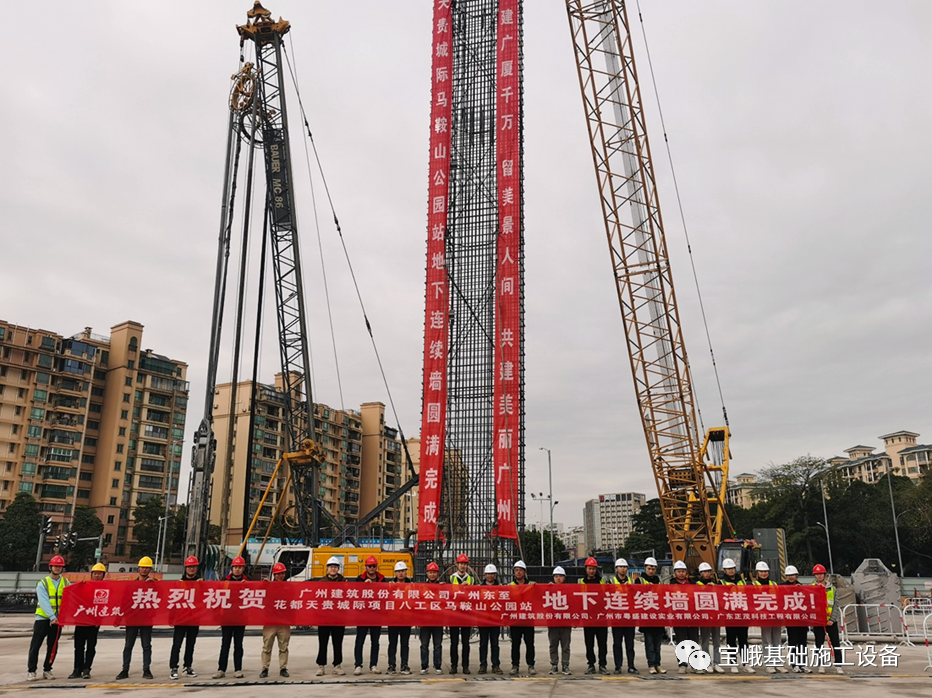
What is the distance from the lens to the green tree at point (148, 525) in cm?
6175

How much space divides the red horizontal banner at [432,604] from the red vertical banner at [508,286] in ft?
50.6

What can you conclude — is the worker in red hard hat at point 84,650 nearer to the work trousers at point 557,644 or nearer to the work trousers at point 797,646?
the work trousers at point 557,644

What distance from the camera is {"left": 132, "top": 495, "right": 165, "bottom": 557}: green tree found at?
61.8m

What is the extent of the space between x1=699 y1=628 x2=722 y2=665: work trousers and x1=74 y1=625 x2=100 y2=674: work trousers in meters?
9.32

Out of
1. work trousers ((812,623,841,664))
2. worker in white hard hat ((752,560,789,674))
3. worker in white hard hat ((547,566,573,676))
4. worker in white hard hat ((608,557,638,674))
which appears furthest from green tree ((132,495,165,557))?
work trousers ((812,623,841,664))

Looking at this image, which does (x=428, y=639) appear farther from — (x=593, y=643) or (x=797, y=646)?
(x=797, y=646)

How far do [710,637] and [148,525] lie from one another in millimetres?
59885

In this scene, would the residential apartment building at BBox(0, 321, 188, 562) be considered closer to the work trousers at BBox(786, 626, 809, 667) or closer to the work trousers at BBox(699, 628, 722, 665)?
the work trousers at BBox(699, 628, 722, 665)

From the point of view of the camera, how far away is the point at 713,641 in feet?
37.8

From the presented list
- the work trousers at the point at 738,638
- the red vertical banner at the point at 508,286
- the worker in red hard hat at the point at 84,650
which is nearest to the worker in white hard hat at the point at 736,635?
the work trousers at the point at 738,638

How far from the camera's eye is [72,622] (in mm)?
10641

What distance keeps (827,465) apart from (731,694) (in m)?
65.5

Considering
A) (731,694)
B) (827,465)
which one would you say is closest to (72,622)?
(731,694)

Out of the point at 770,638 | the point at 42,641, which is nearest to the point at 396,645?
the point at 42,641
